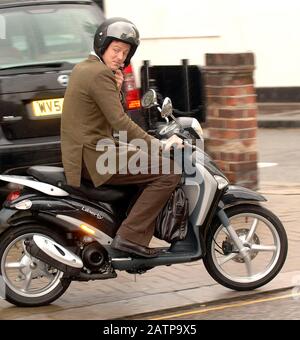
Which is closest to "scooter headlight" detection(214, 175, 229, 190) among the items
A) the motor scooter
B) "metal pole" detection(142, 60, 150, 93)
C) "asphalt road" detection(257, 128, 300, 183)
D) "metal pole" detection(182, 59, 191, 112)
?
the motor scooter

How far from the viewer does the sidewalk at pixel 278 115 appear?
50.6 ft

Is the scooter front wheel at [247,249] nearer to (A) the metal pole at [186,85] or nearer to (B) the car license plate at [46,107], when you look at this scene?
(B) the car license plate at [46,107]

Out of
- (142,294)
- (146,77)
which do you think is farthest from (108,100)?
(146,77)

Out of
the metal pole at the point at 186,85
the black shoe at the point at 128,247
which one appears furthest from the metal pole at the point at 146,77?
the black shoe at the point at 128,247

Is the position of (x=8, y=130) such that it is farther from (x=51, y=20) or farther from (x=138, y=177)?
(x=138, y=177)

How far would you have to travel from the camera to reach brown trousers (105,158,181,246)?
520cm

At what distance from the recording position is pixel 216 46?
659 inches

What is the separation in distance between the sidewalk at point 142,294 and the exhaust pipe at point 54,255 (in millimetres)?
324

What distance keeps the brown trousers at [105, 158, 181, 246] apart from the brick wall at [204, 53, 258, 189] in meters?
3.35

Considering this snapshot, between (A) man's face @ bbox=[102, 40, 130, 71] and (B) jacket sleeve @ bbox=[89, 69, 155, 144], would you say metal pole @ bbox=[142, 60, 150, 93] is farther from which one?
(B) jacket sleeve @ bbox=[89, 69, 155, 144]

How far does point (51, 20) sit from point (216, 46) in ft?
31.7

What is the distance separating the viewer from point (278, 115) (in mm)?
16188

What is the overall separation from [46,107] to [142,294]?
214 cm

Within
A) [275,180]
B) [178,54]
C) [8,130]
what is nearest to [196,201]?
[8,130]
